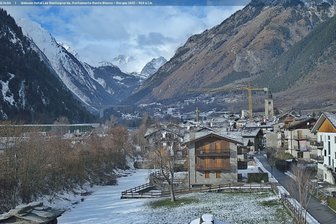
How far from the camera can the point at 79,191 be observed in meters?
62.0

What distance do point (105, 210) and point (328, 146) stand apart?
26.6 m

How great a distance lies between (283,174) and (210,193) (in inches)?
602

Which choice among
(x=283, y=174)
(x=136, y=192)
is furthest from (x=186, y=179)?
(x=283, y=174)

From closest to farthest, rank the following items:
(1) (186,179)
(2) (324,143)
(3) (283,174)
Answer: (2) (324,143)
(1) (186,179)
(3) (283,174)

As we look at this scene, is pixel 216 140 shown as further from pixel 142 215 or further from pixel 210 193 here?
pixel 142 215

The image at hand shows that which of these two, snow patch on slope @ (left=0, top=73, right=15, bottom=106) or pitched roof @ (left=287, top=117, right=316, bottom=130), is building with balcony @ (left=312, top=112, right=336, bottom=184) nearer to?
pitched roof @ (left=287, top=117, right=316, bottom=130)

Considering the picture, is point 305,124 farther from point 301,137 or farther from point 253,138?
point 253,138

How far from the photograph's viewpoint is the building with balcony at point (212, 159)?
193ft

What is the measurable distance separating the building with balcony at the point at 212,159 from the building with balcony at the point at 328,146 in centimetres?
1031

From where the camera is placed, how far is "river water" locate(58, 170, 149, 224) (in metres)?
42.9

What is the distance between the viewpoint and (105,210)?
47.8 meters

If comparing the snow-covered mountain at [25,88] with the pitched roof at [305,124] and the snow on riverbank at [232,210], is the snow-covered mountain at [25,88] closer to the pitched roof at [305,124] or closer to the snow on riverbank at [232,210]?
the pitched roof at [305,124]

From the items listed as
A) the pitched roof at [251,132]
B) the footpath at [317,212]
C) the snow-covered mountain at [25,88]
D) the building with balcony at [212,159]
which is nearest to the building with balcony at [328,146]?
the footpath at [317,212]

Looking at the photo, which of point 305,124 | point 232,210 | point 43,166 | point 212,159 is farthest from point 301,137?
point 43,166
